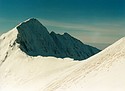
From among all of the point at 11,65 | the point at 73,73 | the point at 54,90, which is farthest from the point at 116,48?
the point at 11,65

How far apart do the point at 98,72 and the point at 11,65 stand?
29571mm

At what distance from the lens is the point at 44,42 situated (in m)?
90.8

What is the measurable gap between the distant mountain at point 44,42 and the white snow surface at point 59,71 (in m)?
2.96

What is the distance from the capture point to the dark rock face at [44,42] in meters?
78.2

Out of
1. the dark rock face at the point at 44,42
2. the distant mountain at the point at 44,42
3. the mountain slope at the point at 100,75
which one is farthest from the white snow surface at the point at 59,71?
the dark rock face at the point at 44,42

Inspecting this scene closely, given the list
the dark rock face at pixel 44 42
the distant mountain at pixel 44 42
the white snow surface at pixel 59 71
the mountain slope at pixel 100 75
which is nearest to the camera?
the mountain slope at pixel 100 75

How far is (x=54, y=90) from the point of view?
1576 inches

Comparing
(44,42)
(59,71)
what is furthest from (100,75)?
(44,42)

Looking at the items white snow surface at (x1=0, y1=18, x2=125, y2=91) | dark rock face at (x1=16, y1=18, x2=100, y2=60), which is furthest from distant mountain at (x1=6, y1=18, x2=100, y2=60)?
white snow surface at (x1=0, y1=18, x2=125, y2=91)

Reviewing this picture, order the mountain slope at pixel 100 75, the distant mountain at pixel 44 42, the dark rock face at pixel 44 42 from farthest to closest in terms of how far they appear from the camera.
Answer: the dark rock face at pixel 44 42
the distant mountain at pixel 44 42
the mountain slope at pixel 100 75

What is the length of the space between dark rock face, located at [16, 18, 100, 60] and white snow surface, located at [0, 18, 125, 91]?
132 inches

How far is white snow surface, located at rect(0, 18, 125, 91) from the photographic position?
1437 inches

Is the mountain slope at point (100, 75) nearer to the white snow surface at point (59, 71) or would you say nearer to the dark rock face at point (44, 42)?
the white snow surface at point (59, 71)

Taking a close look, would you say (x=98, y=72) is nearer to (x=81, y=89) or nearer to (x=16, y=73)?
(x=81, y=89)
